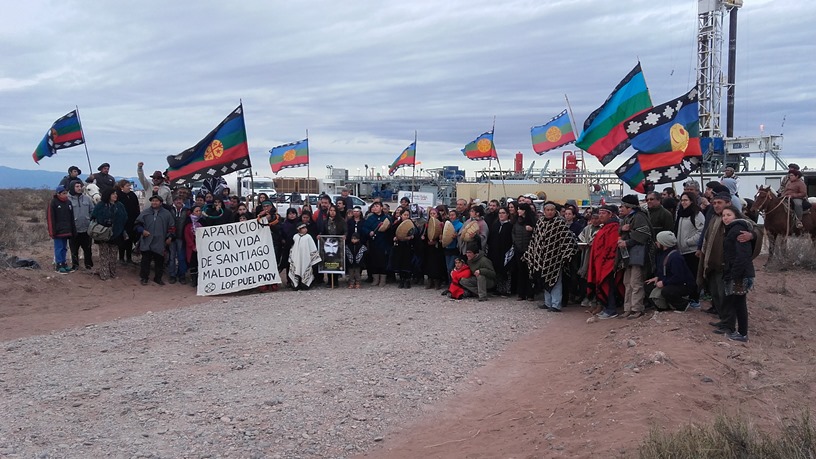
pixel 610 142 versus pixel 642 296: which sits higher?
pixel 610 142

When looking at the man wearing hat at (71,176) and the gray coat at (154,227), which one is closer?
the gray coat at (154,227)

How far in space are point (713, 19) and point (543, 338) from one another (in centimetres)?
3326

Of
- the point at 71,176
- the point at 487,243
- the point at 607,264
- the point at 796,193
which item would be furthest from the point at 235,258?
the point at 796,193

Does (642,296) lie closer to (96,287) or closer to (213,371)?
(213,371)

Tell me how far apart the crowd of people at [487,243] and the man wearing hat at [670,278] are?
0.06 ft

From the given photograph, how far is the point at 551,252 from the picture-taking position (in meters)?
11.6

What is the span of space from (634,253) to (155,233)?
9103mm

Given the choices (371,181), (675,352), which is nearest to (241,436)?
(675,352)

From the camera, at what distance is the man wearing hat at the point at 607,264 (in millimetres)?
10734

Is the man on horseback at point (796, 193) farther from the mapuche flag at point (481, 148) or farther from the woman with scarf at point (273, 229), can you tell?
the mapuche flag at point (481, 148)

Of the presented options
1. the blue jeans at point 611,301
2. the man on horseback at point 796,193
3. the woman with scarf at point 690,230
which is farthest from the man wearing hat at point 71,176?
the man on horseback at point 796,193

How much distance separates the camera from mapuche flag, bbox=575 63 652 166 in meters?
12.7

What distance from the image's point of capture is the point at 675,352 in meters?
7.60

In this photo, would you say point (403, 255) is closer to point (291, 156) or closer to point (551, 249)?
point (551, 249)
